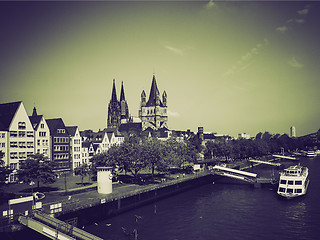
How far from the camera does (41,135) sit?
96.2 metres

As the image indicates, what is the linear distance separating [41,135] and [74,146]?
56.6 ft

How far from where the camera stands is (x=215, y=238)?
4950 centimetres

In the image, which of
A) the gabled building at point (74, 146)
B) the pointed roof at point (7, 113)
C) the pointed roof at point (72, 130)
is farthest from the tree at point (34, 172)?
the pointed roof at point (72, 130)

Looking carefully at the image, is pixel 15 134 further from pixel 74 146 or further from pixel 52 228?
pixel 52 228

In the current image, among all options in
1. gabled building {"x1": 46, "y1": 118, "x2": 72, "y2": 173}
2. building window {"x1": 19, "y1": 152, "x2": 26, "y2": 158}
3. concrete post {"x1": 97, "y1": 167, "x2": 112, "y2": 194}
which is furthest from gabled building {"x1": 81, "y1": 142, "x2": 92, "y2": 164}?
concrete post {"x1": 97, "y1": 167, "x2": 112, "y2": 194}

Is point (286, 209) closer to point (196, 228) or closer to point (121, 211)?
point (196, 228)

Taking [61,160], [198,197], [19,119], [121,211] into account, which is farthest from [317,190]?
[19,119]

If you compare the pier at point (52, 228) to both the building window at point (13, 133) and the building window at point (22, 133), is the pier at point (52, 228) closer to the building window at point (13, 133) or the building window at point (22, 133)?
the building window at point (13, 133)

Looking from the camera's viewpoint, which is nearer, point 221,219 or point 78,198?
point 221,219

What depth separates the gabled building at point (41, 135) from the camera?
94281 millimetres

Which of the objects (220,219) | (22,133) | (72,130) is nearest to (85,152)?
(72,130)

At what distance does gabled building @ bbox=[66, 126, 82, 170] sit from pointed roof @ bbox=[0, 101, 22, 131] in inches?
1041

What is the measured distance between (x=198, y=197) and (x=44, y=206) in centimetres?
4512

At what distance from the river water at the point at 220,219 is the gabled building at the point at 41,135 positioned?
43.9 metres
